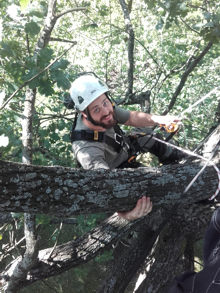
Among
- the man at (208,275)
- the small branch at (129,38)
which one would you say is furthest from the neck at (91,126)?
the small branch at (129,38)

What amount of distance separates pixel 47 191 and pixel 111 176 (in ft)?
1.39

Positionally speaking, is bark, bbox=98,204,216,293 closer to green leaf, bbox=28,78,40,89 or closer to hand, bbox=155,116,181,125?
hand, bbox=155,116,181,125

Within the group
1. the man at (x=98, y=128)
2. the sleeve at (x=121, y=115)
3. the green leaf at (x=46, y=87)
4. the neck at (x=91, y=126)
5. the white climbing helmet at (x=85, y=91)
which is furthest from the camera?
the sleeve at (x=121, y=115)

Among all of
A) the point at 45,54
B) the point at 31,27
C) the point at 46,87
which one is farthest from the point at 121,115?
the point at 31,27

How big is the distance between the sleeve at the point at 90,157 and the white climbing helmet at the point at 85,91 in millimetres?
397

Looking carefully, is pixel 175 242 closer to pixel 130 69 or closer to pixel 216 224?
pixel 216 224

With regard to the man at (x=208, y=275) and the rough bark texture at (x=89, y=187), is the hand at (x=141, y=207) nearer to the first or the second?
the rough bark texture at (x=89, y=187)

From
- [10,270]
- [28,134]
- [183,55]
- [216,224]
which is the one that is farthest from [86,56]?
[216,224]

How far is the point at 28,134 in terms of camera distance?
2428 millimetres

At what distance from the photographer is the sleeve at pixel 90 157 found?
71.7 inches

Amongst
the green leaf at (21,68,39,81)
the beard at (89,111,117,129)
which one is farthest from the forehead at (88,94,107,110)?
the green leaf at (21,68,39,81)

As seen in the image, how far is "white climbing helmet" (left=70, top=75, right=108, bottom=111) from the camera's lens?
6.84ft

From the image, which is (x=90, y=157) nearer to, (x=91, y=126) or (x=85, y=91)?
(x=91, y=126)

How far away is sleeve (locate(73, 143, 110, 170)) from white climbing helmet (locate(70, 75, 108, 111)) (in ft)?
1.30
